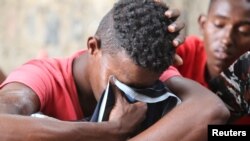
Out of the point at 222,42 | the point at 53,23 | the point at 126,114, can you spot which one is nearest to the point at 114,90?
the point at 126,114

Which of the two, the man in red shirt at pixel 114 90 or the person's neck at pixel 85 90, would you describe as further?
the person's neck at pixel 85 90

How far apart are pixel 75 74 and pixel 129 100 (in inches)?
8.6

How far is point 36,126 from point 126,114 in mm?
248

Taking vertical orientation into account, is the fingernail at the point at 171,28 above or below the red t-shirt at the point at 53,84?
above

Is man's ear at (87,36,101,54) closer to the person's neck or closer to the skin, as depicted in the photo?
the person's neck

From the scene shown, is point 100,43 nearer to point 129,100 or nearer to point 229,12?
point 129,100

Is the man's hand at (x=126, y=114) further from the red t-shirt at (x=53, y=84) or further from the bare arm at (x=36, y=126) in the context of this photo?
the red t-shirt at (x=53, y=84)

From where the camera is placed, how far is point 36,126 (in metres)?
1.38

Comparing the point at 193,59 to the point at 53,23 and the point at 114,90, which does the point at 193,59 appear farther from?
the point at 53,23

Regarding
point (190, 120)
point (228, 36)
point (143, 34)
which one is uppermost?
point (143, 34)

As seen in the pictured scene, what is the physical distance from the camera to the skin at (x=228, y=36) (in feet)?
6.73

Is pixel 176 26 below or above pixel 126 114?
above

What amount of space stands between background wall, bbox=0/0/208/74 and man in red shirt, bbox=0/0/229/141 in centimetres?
130

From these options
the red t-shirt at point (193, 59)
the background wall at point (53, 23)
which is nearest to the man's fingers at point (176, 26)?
the red t-shirt at point (193, 59)
